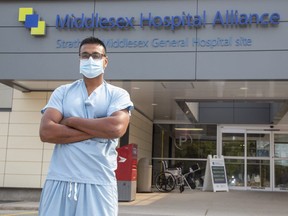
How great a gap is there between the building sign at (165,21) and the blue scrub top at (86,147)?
25.6 ft

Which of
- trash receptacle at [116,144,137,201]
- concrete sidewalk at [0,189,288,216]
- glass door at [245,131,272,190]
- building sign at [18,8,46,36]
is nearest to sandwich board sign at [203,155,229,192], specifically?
glass door at [245,131,272,190]

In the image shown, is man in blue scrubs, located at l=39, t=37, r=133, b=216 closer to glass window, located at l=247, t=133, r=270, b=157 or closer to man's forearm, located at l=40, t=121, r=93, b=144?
man's forearm, located at l=40, t=121, r=93, b=144

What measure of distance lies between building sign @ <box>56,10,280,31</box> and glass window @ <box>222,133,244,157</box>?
946 cm

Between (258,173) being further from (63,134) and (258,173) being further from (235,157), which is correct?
(63,134)

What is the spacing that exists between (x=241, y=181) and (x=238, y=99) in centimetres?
588

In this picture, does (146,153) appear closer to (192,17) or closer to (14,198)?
(14,198)

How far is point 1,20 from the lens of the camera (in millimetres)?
11242

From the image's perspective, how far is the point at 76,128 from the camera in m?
2.44

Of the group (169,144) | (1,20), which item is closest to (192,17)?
(1,20)

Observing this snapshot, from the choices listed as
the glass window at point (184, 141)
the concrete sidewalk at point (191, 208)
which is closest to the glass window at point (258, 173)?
the glass window at point (184, 141)

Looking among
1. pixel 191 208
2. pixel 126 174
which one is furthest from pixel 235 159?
pixel 191 208

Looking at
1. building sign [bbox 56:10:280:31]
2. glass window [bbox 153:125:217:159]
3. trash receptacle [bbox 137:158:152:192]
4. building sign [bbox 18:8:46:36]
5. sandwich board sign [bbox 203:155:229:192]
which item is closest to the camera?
building sign [bbox 56:10:280:31]

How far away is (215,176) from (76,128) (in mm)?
15357

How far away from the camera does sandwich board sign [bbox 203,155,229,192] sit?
17094 millimetres
